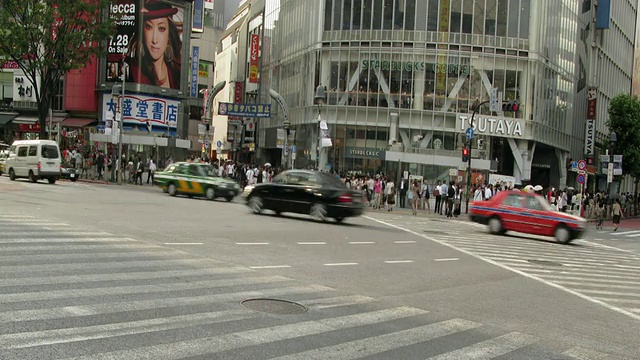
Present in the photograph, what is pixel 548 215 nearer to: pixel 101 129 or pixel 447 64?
pixel 447 64

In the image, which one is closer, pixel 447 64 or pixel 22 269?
pixel 22 269

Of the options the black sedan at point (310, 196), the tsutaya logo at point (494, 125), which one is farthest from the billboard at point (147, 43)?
the black sedan at point (310, 196)

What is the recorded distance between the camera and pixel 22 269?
29.7 ft

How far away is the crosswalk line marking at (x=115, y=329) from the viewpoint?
5.83m

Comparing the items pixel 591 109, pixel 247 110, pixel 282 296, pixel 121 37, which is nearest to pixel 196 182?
pixel 282 296

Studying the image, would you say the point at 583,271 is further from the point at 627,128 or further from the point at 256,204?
the point at 627,128

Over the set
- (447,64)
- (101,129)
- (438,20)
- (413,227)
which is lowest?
(413,227)

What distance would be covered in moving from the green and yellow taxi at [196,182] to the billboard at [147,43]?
104 feet

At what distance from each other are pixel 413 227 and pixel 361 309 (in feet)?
53.2

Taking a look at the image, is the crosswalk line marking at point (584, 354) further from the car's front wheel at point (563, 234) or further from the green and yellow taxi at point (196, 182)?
the green and yellow taxi at point (196, 182)

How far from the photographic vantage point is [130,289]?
836 centimetres

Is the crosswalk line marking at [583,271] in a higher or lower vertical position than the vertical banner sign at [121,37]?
lower

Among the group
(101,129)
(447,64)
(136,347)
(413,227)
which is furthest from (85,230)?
(101,129)

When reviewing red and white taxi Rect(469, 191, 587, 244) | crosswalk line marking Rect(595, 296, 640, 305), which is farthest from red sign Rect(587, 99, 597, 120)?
crosswalk line marking Rect(595, 296, 640, 305)
